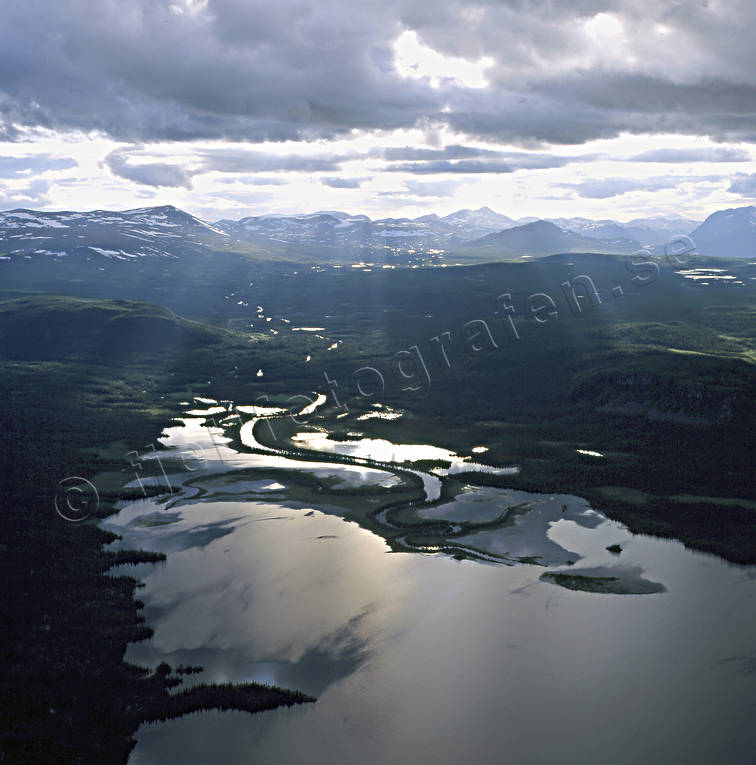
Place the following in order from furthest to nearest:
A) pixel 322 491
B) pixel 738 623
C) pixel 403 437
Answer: pixel 403 437
pixel 322 491
pixel 738 623

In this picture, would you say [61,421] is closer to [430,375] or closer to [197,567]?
[197,567]

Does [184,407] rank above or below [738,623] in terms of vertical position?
below

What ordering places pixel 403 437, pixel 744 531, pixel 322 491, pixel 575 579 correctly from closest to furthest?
pixel 575 579 < pixel 744 531 < pixel 322 491 < pixel 403 437

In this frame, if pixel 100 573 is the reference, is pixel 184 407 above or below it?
below

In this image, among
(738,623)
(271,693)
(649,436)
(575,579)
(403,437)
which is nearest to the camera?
(271,693)

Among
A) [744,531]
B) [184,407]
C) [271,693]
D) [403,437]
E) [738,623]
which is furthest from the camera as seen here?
[184,407]

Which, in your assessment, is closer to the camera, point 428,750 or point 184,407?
point 428,750

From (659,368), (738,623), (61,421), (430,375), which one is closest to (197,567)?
(738,623)

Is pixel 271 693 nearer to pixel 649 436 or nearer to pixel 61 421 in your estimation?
pixel 649 436

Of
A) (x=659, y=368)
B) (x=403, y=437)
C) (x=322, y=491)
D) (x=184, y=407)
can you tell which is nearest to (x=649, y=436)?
(x=659, y=368)
